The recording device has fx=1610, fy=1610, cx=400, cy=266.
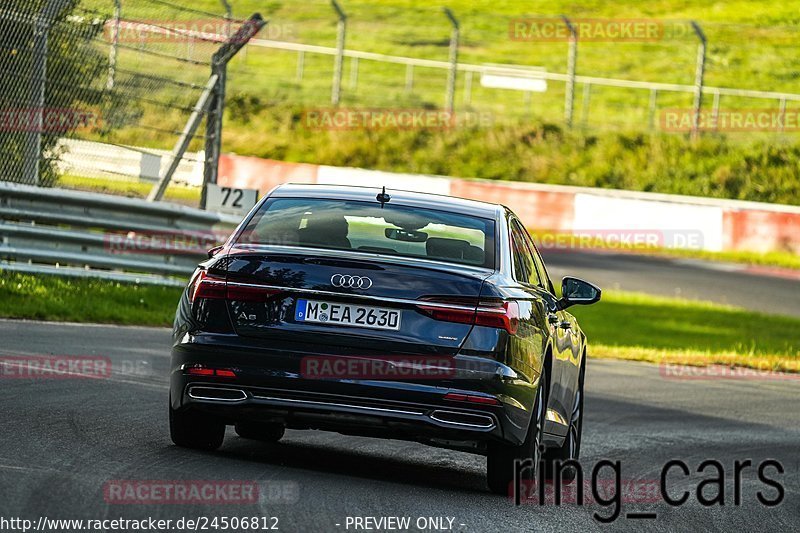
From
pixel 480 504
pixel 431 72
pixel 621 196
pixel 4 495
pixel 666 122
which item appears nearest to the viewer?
pixel 4 495

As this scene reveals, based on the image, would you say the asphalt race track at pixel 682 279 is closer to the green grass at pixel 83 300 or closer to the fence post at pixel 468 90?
the green grass at pixel 83 300

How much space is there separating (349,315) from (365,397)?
1.28ft

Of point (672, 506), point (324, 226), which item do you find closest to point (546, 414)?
point (672, 506)

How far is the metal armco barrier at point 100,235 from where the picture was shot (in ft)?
50.8

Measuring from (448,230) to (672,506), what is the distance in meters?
1.84

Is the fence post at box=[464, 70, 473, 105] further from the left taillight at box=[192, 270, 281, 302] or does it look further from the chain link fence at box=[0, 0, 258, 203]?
the left taillight at box=[192, 270, 281, 302]

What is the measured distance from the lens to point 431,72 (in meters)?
39.9

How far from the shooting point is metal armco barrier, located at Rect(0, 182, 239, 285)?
15.5 m

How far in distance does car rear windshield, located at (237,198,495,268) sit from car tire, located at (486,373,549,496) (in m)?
0.81

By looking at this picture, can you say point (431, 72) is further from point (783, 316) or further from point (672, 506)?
point (672, 506)

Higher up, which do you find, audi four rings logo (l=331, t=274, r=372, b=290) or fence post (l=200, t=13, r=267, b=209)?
fence post (l=200, t=13, r=267, b=209)

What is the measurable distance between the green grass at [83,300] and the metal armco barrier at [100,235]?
0.34 ft

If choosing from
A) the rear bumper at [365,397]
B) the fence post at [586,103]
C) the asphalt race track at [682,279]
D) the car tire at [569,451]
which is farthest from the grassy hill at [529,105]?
the rear bumper at [365,397]

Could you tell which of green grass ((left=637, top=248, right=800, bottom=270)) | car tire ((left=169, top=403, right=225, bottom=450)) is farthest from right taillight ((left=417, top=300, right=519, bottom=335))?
green grass ((left=637, top=248, right=800, bottom=270))
